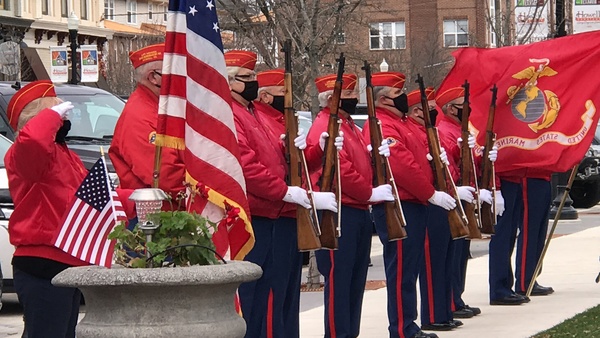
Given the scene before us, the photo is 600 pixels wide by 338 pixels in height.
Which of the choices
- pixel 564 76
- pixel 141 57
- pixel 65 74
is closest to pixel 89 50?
pixel 65 74

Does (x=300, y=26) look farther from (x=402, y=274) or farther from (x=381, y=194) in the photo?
(x=381, y=194)

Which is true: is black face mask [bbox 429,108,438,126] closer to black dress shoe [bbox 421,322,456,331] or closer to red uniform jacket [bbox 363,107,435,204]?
red uniform jacket [bbox 363,107,435,204]

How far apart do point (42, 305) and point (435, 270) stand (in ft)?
14.3

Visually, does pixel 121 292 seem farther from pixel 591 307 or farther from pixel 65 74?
pixel 65 74

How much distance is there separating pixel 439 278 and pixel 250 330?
2.76 m

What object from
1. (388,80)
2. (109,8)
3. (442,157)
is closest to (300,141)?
(388,80)

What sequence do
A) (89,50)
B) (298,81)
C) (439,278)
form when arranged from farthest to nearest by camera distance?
1. (89,50)
2. (298,81)
3. (439,278)

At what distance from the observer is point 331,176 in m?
A: 8.78

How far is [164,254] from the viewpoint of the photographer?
556 centimetres

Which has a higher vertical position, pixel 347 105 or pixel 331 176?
pixel 347 105

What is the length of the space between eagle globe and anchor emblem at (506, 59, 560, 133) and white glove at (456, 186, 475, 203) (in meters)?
1.52

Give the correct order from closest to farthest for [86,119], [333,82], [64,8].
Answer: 1. [333,82]
2. [86,119]
3. [64,8]

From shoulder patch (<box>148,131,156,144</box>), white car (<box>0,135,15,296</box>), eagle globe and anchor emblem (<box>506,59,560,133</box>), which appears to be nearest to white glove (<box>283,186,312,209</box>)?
shoulder patch (<box>148,131,156,144</box>)

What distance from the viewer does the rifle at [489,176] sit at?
11516 mm
